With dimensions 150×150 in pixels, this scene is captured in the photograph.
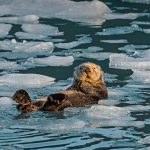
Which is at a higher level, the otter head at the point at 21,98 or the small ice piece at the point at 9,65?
the small ice piece at the point at 9,65

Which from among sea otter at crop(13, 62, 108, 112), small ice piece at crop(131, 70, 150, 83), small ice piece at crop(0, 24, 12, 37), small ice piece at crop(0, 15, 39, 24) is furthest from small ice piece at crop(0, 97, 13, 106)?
small ice piece at crop(0, 15, 39, 24)

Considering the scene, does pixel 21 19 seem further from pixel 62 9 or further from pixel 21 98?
pixel 21 98

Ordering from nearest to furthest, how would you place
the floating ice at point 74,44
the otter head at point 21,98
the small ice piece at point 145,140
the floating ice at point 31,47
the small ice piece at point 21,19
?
the small ice piece at point 145,140, the otter head at point 21,98, the floating ice at point 31,47, the floating ice at point 74,44, the small ice piece at point 21,19

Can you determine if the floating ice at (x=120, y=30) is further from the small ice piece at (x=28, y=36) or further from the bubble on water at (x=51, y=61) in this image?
the bubble on water at (x=51, y=61)

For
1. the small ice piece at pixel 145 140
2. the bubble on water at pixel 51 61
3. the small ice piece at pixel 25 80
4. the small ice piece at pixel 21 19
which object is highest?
the small ice piece at pixel 21 19

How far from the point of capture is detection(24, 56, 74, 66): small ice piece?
10.3 m

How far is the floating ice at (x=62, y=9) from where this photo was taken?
530 inches

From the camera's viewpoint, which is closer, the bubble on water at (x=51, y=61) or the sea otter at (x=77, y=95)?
the sea otter at (x=77, y=95)

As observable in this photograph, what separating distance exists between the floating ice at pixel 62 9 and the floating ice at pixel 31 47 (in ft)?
6.28

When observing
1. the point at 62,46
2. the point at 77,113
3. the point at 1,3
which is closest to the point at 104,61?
the point at 62,46

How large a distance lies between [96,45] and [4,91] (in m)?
2.91

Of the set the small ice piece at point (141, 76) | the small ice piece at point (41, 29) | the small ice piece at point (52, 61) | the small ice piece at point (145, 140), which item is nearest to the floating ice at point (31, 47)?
the small ice piece at point (52, 61)

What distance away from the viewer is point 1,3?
1455cm

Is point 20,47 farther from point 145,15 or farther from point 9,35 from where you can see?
point 145,15
